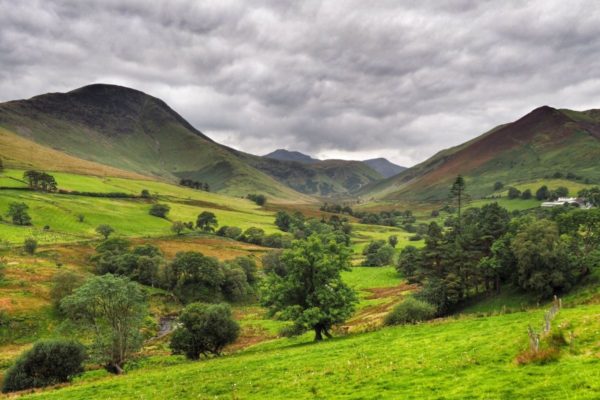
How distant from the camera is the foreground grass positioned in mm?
17094

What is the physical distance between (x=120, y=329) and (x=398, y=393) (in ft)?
124

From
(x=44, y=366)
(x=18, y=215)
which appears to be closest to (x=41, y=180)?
(x=18, y=215)

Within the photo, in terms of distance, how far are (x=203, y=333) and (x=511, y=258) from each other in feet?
158

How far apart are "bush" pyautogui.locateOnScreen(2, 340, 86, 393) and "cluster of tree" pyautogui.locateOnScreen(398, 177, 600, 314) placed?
48.9 metres

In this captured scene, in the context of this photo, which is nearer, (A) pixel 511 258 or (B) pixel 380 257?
(A) pixel 511 258

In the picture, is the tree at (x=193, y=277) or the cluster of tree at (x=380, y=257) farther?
the cluster of tree at (x=380, y=257)

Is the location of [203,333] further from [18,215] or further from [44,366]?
[18,215]

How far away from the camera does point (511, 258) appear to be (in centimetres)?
6134

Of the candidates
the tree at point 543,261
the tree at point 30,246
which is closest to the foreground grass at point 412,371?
the tree at point 543,261

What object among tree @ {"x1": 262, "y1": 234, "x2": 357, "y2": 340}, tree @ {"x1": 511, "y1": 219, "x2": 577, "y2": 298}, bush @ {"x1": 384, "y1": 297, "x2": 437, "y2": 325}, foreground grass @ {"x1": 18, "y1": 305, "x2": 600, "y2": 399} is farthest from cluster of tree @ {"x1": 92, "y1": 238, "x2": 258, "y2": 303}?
tree @ {"x1": 511, "y1": 219, "x2": 577, "y2": 298}

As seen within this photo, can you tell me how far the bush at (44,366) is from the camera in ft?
130

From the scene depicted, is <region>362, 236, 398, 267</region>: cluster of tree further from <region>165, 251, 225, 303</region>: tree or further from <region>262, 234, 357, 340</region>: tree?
<region>262, 234, 357, 340</region>: tree

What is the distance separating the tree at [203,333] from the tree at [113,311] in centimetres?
529

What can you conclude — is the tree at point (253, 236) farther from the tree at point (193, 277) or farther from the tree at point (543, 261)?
the tree at point (543, 261)
